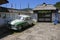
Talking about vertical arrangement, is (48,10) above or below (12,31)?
above

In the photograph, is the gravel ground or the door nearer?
the gravel ground

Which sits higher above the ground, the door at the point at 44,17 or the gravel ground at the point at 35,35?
the door at the point at 44,17

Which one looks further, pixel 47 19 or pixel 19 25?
pixel 47 19

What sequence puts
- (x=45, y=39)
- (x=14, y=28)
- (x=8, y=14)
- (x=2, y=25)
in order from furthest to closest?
(x=8, y=14), (x=2, y=25), (x=14, y=28), (x=45, y=39)

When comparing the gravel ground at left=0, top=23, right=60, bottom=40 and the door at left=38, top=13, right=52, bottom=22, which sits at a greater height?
the door at left=38, top=13, right=52, bottom=22

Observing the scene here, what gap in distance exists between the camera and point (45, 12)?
31.5 metres

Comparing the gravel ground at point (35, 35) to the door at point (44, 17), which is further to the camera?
the door at point (44, 17)

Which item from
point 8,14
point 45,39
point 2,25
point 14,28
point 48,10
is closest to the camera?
point 45,39

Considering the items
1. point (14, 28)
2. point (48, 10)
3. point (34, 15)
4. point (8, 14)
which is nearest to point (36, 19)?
point (34, 15)

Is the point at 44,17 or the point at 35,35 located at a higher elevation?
the point at 44,17

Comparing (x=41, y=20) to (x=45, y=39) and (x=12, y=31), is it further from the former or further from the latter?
(x=45, y=39)

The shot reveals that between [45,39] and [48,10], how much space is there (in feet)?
61.1

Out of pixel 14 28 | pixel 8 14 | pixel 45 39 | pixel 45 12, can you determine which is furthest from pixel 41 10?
pixel 45 39

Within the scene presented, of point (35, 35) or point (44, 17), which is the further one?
point (44, 17)
